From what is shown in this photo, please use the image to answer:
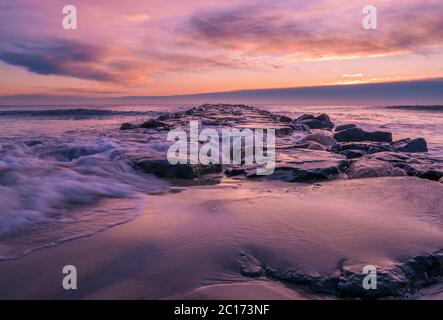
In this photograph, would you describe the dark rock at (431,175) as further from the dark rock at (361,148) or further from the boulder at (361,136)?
the boulder at (361,136)

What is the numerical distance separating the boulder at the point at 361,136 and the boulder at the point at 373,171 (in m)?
5.58

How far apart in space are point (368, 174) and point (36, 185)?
4135 millimetres

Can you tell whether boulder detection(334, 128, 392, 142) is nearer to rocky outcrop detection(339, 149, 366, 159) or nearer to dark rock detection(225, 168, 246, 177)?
rocky outcrop detection(339, 149, 366, 159)

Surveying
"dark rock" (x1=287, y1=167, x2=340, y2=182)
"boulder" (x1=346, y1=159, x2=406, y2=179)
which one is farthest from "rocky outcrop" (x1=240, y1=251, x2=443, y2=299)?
"boulder" (x1=346, y1=159, x2=406, y2=179)

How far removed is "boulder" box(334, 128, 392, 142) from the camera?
Result: 1081cm

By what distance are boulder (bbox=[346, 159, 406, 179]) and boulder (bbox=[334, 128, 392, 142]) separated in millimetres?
5583

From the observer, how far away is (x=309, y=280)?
7.54ft

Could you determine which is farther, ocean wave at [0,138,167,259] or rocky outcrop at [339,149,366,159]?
rocky outcrop at [339,149,366,159]

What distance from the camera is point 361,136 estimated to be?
11.1 meters

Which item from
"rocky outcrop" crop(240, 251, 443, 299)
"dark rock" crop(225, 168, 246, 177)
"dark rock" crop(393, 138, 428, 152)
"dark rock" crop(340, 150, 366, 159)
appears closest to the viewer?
"rocky outcrop" crop(240, 251, 443, 299)

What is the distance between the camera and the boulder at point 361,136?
35.5ft

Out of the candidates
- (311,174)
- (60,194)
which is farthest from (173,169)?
(311,174)
